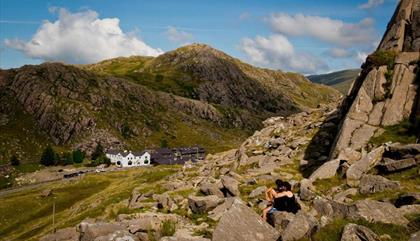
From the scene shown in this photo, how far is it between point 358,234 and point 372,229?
83.8 inches

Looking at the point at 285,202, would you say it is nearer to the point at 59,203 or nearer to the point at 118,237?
the point at 118,237

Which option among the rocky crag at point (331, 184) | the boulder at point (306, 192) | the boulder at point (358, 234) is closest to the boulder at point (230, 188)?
the rocky crag at point (331, 184)

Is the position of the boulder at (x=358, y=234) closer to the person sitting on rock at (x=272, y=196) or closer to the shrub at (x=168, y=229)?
the person sitting on rock at (x=272, y=196)

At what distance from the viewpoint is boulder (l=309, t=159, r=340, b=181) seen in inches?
1478

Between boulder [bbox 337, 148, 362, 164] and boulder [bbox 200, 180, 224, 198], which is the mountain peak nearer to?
boulder [bbox 337, 148, 362, 164]

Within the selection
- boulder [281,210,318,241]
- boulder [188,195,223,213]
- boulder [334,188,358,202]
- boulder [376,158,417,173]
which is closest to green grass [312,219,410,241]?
boulder [281,210,318,241]

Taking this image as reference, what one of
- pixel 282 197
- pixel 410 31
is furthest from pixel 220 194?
pixel 410 31

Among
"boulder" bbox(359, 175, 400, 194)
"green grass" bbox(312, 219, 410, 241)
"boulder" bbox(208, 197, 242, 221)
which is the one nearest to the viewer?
"green grass" bbox(312, 219, 410, 241)

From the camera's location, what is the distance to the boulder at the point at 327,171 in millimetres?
37531

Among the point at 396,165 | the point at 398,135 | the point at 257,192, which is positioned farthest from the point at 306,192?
the point at 398,135

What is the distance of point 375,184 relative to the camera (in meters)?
30.9

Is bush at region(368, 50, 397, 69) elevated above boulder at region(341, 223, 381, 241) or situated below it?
above

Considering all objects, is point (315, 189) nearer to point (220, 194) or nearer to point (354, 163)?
point (354, 163)

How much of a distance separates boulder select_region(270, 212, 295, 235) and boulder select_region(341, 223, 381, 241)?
14.1ft
